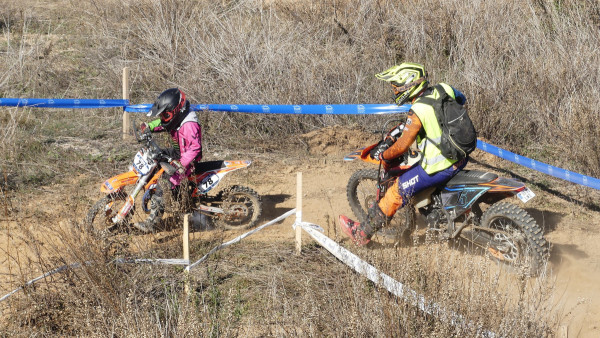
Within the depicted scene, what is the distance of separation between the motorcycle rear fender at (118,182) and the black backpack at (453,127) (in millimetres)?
3079

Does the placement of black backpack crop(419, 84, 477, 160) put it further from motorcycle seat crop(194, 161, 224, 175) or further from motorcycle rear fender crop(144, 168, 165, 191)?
motorcycle rear fender crop(144, 168, 165, 191)

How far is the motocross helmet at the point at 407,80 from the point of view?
5523 millimetres

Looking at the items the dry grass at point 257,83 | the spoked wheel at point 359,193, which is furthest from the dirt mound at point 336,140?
the spoked wheel at point 359,193

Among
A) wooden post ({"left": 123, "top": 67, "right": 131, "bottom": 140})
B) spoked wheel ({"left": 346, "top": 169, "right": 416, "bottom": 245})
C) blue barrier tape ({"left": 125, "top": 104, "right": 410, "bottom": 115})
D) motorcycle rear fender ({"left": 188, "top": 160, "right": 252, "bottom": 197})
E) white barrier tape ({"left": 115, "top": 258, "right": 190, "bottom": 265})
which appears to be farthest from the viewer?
wooden post ({"left": 123, "top": 67, "right": 131, "bottom": 140})

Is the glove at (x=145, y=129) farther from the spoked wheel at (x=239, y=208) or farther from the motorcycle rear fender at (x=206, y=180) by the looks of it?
the spoked wheel at (x=239, y=208)

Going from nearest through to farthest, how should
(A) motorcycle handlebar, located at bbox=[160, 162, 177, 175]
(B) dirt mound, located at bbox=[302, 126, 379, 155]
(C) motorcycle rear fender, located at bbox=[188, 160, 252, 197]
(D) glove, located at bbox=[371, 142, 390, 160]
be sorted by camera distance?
1. (D) glove, located at bbox=[371, 142, 390, 160]
2. (A) motorcycle handlebar, located at bbox=[160, 162, 177, 175]
3. (C) motorcycle rear fender, located at bbox=[188, 160, 252, 197]
4. (B) dirt mound, located at bbox=[302, 126, 379, 155]

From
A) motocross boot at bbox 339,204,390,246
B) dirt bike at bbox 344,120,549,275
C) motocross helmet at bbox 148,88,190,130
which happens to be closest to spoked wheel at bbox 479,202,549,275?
dirt bike at bbox 344,120,549,275

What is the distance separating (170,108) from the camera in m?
6.25

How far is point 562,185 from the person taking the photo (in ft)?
25.2

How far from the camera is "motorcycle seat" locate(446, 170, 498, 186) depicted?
5555 mm

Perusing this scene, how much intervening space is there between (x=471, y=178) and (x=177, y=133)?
303 cm

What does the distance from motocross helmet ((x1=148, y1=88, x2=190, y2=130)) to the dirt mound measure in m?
3.06

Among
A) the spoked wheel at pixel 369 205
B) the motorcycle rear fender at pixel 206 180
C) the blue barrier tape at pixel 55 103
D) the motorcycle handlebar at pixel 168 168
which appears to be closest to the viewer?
the spoked wheel at pixel 369 205

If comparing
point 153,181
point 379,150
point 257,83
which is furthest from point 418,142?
point 257,83
